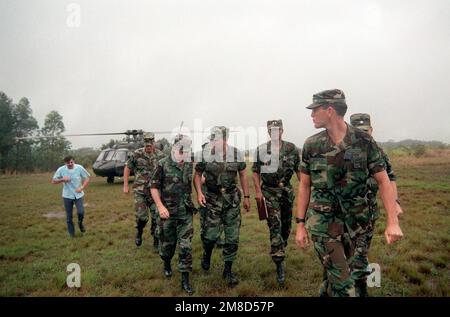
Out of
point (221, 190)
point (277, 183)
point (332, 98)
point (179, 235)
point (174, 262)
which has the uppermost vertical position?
point (332, 98)

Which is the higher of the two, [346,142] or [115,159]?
[346,142]

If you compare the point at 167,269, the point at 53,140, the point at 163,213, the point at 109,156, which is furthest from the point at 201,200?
the point at 53,140

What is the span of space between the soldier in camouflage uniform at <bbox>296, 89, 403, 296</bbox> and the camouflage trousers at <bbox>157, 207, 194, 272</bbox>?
204cm

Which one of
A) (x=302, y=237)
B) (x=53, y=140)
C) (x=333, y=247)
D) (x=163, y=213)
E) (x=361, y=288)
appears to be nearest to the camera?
(x=333, y=247)

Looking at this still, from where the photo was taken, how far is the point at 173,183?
205 inches

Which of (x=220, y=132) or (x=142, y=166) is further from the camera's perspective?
(x=142, y=166)

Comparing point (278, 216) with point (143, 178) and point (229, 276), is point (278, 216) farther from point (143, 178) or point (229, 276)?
point (143, 178)

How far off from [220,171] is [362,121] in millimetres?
2367

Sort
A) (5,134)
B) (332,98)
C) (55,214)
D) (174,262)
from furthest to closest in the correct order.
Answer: (5,134), (55,214), (174,262), (332,98)

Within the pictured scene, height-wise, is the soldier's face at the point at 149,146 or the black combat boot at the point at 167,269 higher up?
the soldier's face at the point at 149,146

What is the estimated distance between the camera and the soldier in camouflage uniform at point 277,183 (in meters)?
5.10

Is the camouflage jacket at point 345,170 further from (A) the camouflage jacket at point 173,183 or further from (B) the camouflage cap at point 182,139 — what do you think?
(B) the camouflage cap at point 182,139

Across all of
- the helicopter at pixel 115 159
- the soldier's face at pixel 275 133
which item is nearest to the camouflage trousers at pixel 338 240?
the soldier's face at pixel 275 133

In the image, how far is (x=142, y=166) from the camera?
293 inches
